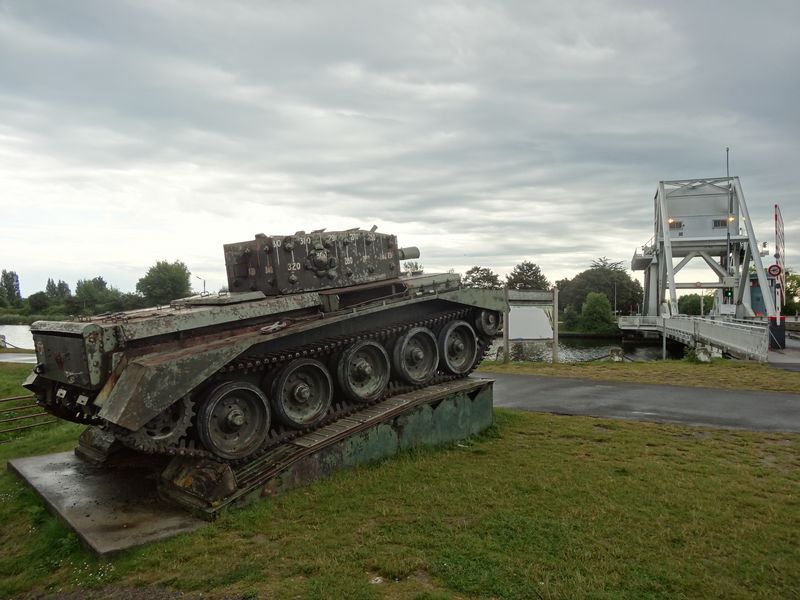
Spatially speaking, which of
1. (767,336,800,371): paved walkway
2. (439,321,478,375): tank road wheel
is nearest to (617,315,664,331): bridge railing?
(767,336,800,371): paved walkway

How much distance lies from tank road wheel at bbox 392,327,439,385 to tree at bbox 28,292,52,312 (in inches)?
3001

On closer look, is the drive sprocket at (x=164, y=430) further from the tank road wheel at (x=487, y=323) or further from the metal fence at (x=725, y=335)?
the metal fence at (x=725, y=335)

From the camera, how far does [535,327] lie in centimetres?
2188

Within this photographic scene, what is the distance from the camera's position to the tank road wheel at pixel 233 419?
→ 6.69 m

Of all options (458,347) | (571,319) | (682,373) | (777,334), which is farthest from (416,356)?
(571,319)

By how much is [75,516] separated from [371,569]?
3.77m

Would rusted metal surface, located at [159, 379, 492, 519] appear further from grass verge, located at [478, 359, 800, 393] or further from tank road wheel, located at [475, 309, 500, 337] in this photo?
grass verge, located at [478, 359, 800, 393]

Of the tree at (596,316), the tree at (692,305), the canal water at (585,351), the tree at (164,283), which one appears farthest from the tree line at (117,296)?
the tree at (692,305)

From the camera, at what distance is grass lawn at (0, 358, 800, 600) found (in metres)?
4.68

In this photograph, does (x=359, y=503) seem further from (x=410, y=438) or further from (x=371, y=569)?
(x=410, y=438)

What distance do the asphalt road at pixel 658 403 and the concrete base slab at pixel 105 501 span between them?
7.86m

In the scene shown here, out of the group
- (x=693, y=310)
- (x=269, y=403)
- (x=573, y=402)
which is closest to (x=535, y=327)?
(x=573, y=402)

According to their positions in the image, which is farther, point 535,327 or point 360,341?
point 535,327

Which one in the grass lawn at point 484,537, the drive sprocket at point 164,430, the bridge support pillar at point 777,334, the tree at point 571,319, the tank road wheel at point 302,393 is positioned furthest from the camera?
the tree at point 571,319
